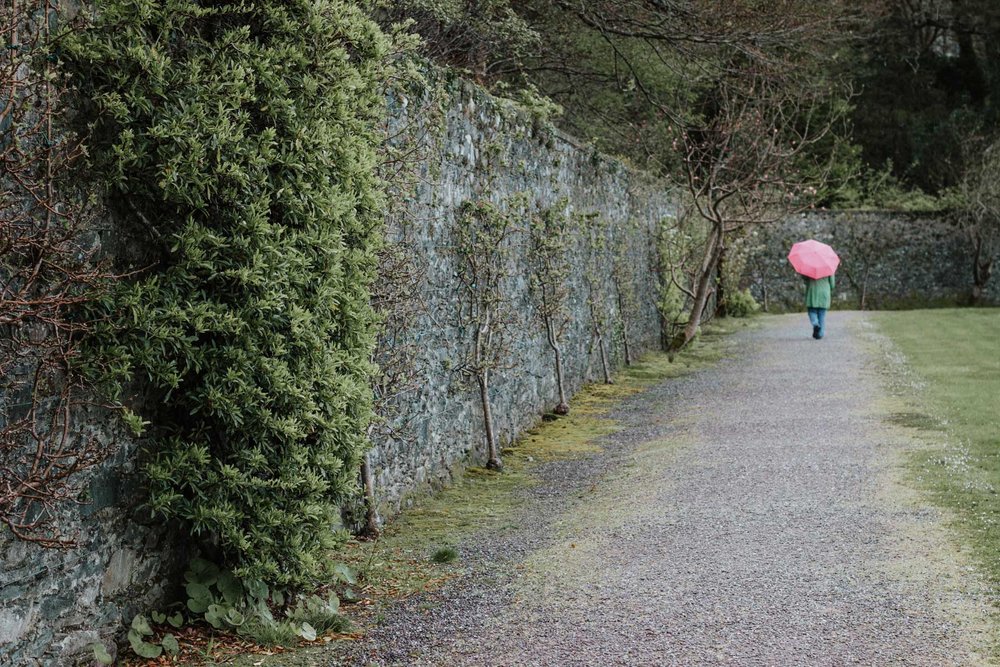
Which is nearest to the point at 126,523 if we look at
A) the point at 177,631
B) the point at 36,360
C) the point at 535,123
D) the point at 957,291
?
the point at 177,631

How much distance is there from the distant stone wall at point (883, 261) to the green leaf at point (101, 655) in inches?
1044

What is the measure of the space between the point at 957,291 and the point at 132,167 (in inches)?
1142

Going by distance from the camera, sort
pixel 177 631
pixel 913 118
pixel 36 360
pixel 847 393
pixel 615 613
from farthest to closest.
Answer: pixel 913 118
pixel 847 393
pixel 615 613
pixel 177 631
pixel 36 360

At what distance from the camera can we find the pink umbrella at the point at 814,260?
18.1 m

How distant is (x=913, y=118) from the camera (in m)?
33.2

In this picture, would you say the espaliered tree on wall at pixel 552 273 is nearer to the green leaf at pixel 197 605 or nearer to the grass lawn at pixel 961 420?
the grass lawn at pixel 961 420

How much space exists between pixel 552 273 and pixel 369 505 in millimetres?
4961

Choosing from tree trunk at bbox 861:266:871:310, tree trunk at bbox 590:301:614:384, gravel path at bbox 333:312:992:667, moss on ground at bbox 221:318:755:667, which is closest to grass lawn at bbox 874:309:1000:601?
gravel path at bbox 333:312:992:667

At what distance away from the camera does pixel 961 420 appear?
10.0 metres

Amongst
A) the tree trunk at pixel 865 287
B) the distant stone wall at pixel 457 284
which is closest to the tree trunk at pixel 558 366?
the distant stone wall at pixel 457 284

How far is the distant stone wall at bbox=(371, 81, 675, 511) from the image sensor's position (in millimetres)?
7648

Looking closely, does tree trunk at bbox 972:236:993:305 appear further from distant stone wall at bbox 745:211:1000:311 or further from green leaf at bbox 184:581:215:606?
green leaf at bbox 184:581:215:606

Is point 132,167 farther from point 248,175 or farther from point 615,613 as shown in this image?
point 615,613

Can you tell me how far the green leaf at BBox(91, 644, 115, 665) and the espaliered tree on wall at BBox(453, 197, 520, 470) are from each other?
4566 mm
